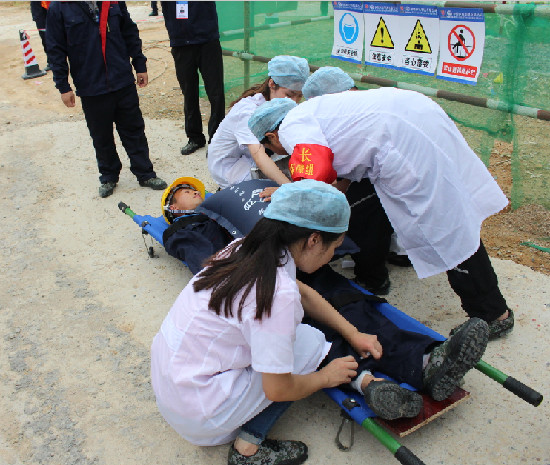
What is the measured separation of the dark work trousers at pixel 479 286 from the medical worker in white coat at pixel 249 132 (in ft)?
3.61

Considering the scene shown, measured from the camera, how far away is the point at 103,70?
163 inches

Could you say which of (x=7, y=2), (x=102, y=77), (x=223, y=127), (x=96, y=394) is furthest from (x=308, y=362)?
(x=7, y=2)

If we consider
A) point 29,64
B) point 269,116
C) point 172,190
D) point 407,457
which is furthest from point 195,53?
point 29,64

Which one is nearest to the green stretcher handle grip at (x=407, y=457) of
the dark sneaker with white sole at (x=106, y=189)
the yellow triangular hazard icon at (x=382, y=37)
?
the yellow triangular hazard icon at (x=382, y=37)

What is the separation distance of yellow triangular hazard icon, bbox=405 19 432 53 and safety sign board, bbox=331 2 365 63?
1.66 ft

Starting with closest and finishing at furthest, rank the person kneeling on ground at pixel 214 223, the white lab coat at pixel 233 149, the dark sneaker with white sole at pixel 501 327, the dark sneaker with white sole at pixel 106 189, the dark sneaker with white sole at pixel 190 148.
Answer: the dark sneaker with white sole at pixel 501 327, the person kneeling on ground at pixel 214 223, the white lab coat at pixel 233 149, the dark sneaker with white sole at pixel 106 189, the dark sneaker with white sole at pixel 190 148

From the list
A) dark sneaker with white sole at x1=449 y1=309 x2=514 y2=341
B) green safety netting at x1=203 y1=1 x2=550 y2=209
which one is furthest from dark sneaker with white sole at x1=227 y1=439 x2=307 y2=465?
green safety netting at x1=203 y1=1 x2=550 y2=209

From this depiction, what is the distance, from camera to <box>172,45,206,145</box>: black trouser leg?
502 cm

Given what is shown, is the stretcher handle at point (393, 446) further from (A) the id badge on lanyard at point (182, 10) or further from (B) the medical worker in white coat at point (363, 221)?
(A) the id badge on lanyard at point (182, 10)

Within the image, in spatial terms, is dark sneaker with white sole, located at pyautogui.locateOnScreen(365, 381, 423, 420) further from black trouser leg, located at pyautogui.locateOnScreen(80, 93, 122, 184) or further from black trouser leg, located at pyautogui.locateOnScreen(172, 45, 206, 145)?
black trouser leg, located at pyautogui.locateOnScreen(172, 45, 206, 145)

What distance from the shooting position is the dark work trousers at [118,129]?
427 centimetres

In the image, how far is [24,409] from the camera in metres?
2.42

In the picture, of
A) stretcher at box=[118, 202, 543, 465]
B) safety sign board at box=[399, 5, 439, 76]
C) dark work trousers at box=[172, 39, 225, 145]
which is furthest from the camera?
dark work trousers at box=[172, 39, 225, 145]

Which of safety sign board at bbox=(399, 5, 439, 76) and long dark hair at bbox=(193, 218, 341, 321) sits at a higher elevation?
safety sign board at bbox=(399, 5, 439, 76)
